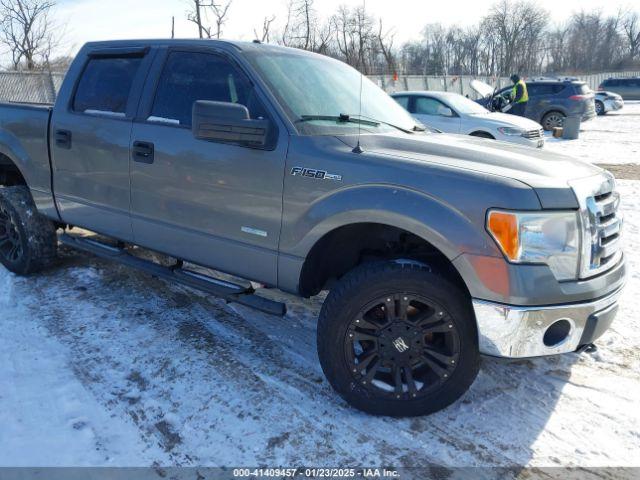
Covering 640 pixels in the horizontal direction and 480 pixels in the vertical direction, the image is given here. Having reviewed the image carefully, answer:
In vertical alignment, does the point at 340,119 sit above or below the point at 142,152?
above

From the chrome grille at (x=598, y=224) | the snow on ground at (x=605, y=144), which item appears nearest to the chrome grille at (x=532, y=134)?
the snow on ground at (x=605, y=144)

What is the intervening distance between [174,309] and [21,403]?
1387mm

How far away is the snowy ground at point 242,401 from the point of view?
255 centimetres

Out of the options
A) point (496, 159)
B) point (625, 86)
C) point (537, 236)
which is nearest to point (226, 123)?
point (496, 159)

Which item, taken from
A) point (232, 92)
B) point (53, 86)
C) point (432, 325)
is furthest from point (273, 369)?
point (53, 86)

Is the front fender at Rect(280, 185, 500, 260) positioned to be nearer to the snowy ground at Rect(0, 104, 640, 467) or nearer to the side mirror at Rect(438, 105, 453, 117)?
the snowy ground at Rect(0, 104, 640, 467)

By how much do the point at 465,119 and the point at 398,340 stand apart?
905 cm

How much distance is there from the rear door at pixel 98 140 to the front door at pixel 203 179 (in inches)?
6.4

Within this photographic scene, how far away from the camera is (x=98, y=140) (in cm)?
383

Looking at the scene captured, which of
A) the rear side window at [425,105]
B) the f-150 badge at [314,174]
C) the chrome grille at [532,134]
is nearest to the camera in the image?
the f-150 badge at [314,174]

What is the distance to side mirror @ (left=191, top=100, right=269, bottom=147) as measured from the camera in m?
2.82

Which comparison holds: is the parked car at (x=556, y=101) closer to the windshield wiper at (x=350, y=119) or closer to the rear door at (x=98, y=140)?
the windshield wiper at (x=350, y=119)

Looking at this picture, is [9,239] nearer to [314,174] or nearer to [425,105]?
[314,174]

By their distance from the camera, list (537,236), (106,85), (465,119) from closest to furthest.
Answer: (537,236), (106,85), (465,119)
